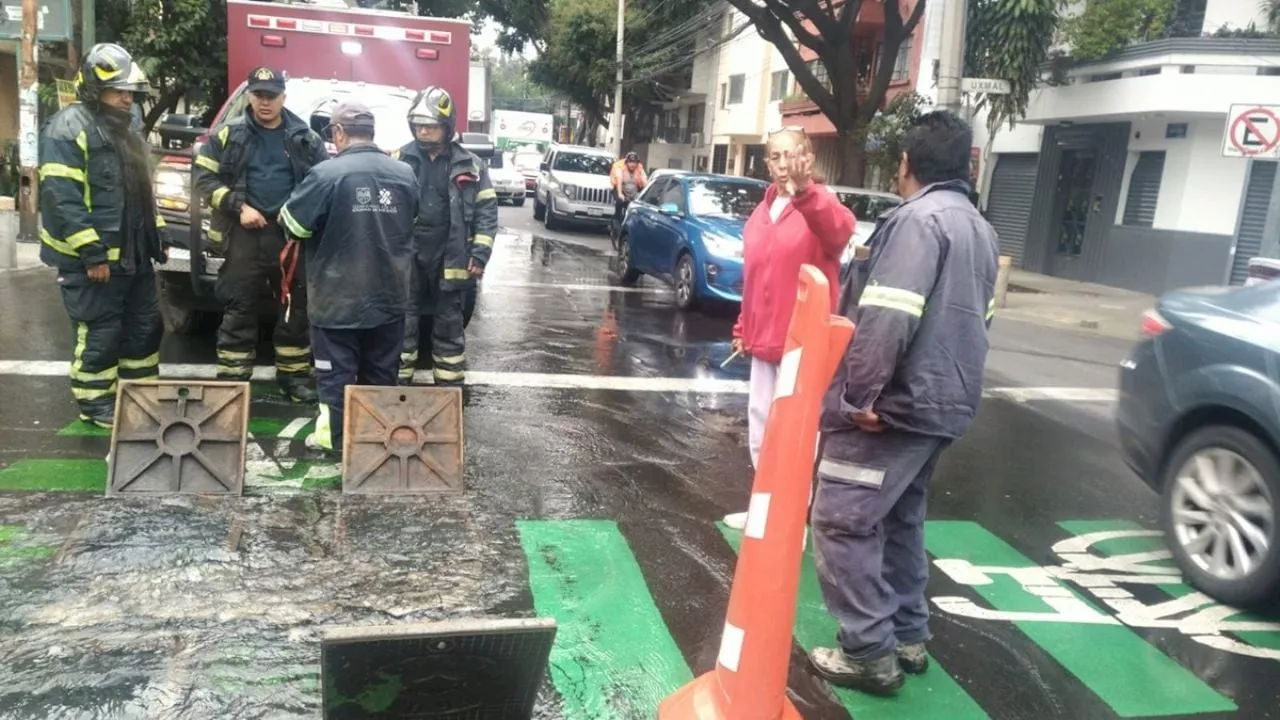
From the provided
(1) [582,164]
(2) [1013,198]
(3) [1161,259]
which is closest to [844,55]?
(2) [1013,198]

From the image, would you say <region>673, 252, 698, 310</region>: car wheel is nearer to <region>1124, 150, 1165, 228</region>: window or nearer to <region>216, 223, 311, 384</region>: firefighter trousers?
<region>216, 223, 311, 384</region>: firefighter trousers

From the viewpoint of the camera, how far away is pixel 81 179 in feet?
18.1

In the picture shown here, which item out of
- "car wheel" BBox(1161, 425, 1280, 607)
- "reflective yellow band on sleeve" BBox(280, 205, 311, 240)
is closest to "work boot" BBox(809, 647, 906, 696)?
"car wheel" BBox(1161, 425, 1280, 607)

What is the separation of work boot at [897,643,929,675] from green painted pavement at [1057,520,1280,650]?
148 centimetres

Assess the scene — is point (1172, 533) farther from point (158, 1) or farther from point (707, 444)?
point (158, 1)

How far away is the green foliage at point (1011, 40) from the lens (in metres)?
15.6

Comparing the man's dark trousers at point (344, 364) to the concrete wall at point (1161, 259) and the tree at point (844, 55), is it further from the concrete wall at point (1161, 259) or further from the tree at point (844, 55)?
the concrete wall at point (1161, 259)

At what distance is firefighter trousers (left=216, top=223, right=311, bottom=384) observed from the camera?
6473mm

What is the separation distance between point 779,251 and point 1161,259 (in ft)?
49.6

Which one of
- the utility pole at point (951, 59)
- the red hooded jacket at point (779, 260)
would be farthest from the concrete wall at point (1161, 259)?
the red hooded jacket at point (779, 260)

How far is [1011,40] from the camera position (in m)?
15.8

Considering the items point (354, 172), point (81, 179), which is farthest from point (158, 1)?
point (354, 172)

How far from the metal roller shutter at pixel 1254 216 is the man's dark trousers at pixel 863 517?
576 inches

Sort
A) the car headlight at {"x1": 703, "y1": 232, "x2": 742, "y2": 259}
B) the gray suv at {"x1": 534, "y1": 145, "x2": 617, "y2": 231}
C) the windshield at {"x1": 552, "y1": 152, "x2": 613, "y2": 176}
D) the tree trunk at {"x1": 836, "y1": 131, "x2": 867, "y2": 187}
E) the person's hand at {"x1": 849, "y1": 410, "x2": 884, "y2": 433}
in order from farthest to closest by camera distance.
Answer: the windshield at {"x1": 552, "y1": 152, "x2": 613, "y2": 176}, the gray suv at {"x1": 534, "y1": 145, "x2": 617, "y2": 231}, the tree trunk at {"x1": 836, "y1": 131, "x2": 867, "y2": 187}, the car headlight at {"x1": 703, "y1": 232, "x2": 742, "y2": 259}, the person's hand at {"x1": 849, "y1": 410, "x2": 884, "y2": 433}
